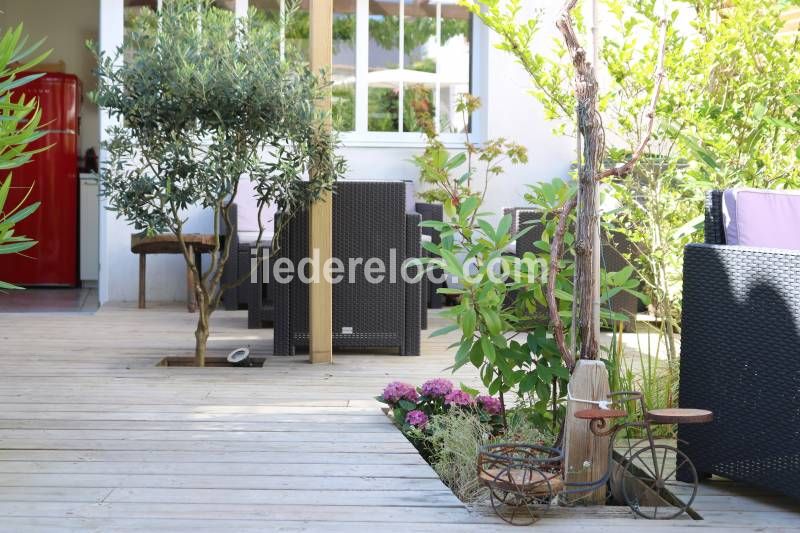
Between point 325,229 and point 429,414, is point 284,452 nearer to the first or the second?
point 429,414

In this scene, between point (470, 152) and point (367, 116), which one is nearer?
point (470, 152)

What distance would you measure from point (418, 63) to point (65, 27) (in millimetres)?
3385

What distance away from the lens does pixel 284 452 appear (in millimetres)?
3469

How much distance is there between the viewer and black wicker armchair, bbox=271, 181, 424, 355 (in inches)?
218

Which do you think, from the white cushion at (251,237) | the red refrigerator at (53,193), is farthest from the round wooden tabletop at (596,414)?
the red refrigerator at (53,193)

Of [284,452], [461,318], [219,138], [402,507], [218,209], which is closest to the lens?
[402,507]

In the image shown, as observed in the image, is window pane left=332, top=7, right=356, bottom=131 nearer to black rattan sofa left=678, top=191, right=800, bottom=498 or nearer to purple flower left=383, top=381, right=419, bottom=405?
purple flower left=383, top=381, right=419, bottom=405

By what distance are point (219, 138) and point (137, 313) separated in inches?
107

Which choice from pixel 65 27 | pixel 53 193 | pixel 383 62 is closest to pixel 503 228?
pixel 383 62

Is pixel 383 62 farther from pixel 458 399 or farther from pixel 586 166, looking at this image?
pixel 586 166

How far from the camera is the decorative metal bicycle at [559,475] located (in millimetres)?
2787

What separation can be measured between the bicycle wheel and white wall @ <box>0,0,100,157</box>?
744cm

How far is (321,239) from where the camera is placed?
540 cm

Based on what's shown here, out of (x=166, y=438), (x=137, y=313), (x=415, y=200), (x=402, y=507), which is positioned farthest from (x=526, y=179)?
(x=402, y=507)
